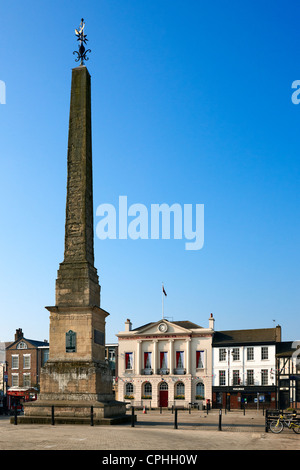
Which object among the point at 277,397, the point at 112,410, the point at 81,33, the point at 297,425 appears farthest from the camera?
the point at 277,397

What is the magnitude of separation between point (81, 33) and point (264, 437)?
22713 mm

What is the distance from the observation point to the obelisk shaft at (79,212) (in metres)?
25.9

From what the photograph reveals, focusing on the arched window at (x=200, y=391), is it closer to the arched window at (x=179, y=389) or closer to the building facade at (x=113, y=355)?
the arched window at (x=179, y=389)

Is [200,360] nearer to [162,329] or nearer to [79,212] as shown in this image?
[162,329]

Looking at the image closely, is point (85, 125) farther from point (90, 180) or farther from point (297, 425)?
point (297, 425)

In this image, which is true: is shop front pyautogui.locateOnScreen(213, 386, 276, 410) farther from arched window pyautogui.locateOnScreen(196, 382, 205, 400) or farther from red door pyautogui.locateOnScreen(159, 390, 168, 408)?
red door pyautogui.locateOnScreen(159, 390, 168, 408)

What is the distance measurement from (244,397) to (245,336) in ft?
23.0

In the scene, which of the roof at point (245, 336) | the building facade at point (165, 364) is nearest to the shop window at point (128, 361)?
the building facade at point (165, 364)

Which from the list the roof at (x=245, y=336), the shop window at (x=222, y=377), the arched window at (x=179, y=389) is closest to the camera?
the roof at (x=245, y=336)

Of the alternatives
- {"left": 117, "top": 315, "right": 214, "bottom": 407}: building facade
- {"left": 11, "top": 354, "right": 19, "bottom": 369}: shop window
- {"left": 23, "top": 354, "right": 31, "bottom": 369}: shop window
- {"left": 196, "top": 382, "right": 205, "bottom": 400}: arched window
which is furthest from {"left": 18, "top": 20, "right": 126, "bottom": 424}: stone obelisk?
{"left": 11, "top": 354, "right": 19, "bottom": 369}: shop window

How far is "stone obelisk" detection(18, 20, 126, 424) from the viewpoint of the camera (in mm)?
24203

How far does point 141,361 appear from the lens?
66.1 metres
